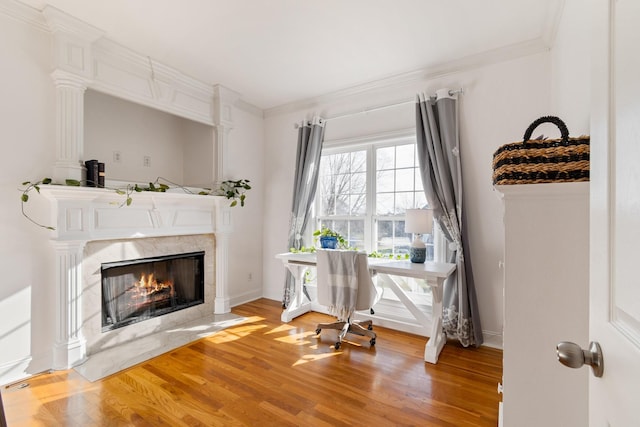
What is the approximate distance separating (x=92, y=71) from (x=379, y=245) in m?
3.16

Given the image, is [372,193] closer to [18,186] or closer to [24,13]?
[18,186]

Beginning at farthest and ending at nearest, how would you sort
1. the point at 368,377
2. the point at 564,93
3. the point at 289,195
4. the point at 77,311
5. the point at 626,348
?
the point at 289,195 → the point at 77,311 → the point at 368,377 → the point at 564,93 → the point at 626,348

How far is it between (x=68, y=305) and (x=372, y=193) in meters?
3.00

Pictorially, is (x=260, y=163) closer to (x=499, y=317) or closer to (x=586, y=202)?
(x=499, y=317)

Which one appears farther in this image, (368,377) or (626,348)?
(368,377)

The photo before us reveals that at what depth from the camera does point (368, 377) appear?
7.52ft

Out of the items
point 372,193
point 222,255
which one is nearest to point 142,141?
point 222,255

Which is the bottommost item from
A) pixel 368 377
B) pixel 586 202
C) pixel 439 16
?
pixel 368 377

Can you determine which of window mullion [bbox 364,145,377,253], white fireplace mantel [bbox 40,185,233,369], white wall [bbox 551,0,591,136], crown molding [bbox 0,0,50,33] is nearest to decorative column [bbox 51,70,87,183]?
white fireplace mantel [bbox 40,185,233,369]

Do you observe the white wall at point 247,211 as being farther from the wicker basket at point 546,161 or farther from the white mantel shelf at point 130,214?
the wicker basket at point 546,161

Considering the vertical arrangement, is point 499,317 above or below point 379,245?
below

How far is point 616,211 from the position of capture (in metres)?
0.55

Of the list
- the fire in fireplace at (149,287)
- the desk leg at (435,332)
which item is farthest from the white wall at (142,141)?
the desk leg at (435,332)

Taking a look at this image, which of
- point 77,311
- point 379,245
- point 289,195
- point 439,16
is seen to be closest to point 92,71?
point 77,311
